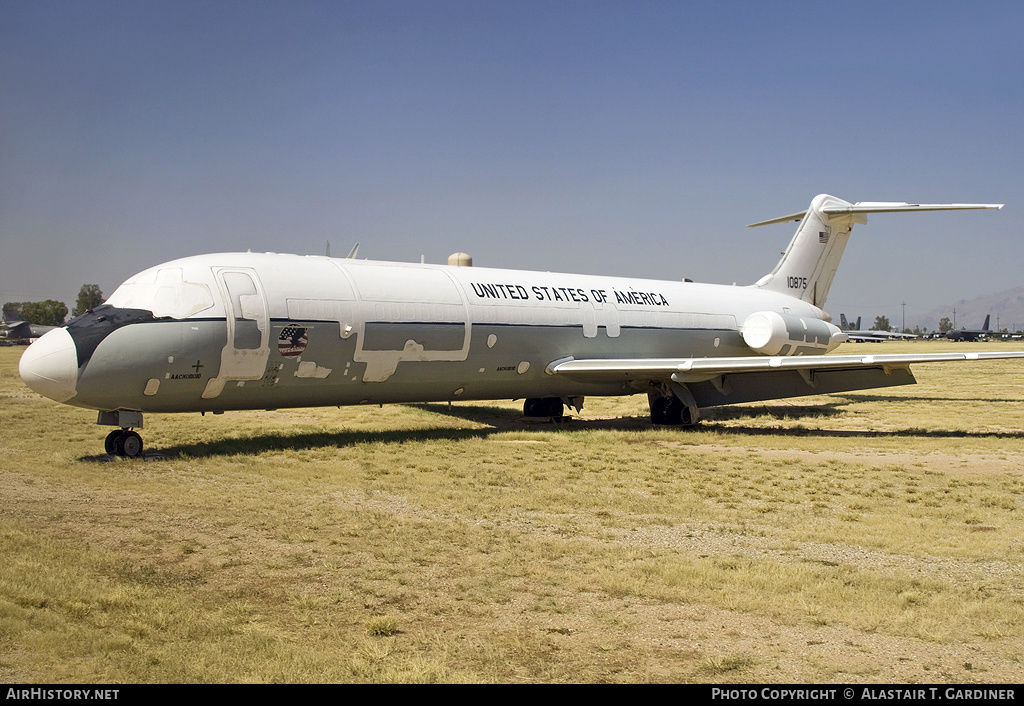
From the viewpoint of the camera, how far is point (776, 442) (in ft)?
61.5

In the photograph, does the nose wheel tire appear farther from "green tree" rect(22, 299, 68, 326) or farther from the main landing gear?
"green tree" rect(22, 299, 68, 326)

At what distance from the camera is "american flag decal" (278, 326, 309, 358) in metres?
15.9

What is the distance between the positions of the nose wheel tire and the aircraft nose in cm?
115

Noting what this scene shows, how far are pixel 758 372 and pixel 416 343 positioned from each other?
9.26 metres

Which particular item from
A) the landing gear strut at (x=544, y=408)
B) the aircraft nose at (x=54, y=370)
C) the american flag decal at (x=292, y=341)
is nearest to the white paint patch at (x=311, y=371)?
the american flag decal at (x=292, y=341)

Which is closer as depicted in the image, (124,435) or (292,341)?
(124,435)

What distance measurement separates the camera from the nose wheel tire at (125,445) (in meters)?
14.8

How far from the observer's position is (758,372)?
2205 centimetres

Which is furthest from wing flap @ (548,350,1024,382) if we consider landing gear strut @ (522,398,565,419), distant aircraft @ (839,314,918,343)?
distant aircraft @ (839,314,918,343)

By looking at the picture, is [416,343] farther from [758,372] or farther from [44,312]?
[44,312]

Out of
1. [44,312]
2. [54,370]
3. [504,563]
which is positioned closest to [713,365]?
[504,563]

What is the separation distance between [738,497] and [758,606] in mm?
5177

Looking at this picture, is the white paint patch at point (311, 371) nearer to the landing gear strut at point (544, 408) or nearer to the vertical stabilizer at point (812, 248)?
the landing gear strut at point (544, 408)

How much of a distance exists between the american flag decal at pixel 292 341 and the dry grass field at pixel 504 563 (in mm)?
1809
